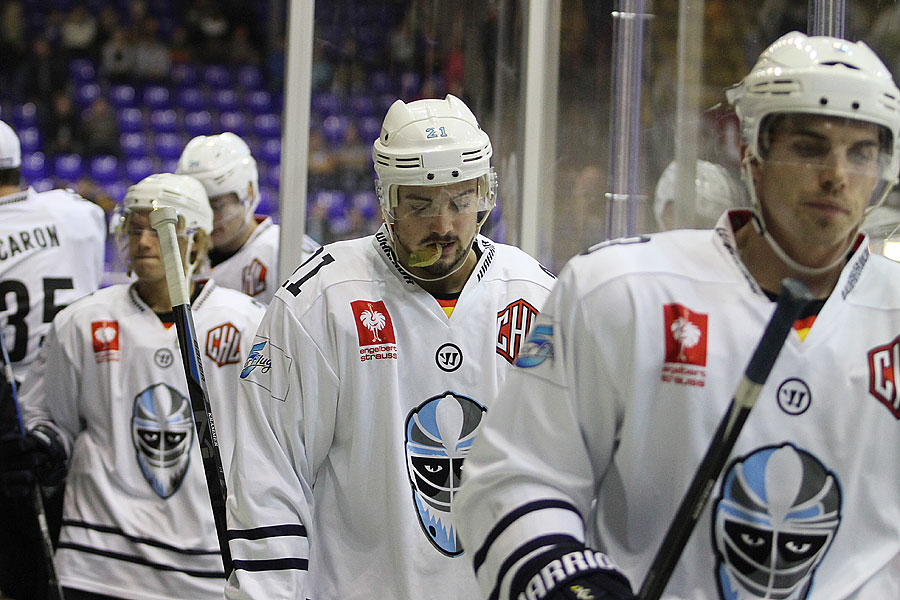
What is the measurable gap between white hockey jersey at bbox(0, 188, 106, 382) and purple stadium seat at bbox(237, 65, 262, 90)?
5.57 m

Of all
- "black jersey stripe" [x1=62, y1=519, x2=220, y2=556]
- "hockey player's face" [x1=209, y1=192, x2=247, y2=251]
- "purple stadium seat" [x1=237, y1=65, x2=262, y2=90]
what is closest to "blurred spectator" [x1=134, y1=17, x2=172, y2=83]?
"purple stadium seat" [x1=237, y1=65, x2=262, y2=90]

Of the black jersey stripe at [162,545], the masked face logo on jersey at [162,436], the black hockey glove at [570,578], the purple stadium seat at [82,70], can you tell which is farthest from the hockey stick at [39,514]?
the purple stadium seat at [82,70]

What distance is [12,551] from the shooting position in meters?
3.20

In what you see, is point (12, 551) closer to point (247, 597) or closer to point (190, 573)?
point (190, 573)

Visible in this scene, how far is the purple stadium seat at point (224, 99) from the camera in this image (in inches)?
371

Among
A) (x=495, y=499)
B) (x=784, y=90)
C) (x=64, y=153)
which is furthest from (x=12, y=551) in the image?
(x=64, y=153)

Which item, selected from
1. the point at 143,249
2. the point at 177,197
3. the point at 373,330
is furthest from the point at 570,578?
the point at 177,197

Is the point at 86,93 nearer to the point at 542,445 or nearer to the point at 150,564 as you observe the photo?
the point at 150,564

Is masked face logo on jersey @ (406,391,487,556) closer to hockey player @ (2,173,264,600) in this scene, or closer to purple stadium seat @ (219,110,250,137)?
hockey player @ (2,173,264,600)

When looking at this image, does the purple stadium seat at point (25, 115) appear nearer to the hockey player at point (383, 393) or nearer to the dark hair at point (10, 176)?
the dark hair at point (10, 176)

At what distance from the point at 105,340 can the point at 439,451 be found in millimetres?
1321

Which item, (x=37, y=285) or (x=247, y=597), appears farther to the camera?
(x=37, y=285)

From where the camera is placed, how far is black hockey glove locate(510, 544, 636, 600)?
128cm

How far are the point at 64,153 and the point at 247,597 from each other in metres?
7.32
